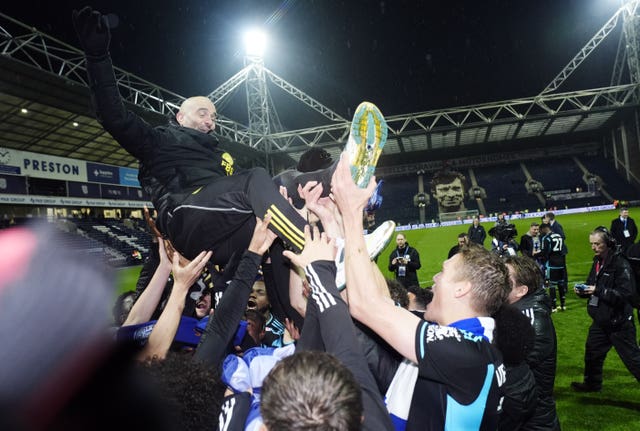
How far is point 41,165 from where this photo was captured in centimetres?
2406

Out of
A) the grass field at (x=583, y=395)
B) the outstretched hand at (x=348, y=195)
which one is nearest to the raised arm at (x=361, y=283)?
the outstretched hand at (x=348, y=195)

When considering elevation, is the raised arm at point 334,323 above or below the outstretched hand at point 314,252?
below

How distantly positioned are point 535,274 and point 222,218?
2958 millimetres

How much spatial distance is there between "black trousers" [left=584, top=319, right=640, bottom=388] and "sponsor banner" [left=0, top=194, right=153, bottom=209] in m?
18.7

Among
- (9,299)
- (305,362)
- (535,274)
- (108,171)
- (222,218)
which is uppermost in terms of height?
(108,171)

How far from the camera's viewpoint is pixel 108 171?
28641 millimetres

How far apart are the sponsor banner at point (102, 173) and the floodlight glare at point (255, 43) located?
12.9 meters

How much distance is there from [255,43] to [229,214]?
2889 cm

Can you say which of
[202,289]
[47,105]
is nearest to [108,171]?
[47,105]

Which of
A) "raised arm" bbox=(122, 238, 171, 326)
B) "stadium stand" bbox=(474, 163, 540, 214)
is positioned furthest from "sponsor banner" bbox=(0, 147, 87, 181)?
"stadium stand" bbox=(474, 163, 540, 214)

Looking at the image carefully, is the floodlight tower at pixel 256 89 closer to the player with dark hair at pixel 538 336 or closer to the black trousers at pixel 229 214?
the player with dark hair at pixel 538 336

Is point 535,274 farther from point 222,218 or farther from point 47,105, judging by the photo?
point 47,105

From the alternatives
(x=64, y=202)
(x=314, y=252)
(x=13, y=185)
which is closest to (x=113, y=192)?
(x=64, y=202)

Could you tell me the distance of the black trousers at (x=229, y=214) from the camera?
7.02 ft
